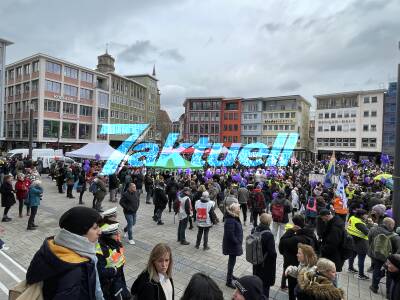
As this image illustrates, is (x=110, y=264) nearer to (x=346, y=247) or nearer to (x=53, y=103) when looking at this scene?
(x=346, y=247)

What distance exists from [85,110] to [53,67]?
911 cm

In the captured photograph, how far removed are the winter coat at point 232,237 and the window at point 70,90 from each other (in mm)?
48818

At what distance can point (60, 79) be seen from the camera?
45.9 m

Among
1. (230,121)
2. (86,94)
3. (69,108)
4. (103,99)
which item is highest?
(86,94)

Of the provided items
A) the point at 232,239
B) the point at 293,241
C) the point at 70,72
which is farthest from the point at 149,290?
the point at 70,72

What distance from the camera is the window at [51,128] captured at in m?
44.3

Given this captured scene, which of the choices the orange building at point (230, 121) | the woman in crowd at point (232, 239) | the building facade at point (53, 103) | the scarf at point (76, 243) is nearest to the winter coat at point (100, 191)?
the woman in crowd at point (232, 239)

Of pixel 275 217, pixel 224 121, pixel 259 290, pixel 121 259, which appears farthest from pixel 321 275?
pixel 224 121

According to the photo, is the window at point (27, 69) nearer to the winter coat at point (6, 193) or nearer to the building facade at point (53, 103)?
the building facade at point (53, 103)

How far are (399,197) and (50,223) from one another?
35.0 ft

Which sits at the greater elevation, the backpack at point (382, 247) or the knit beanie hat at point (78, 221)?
the knit beanie hat at point (78, 221)

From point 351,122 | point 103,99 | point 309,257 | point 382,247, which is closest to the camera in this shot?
point 309,257

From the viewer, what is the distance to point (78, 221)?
2.33 metres

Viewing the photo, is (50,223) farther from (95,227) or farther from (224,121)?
(224,121)
